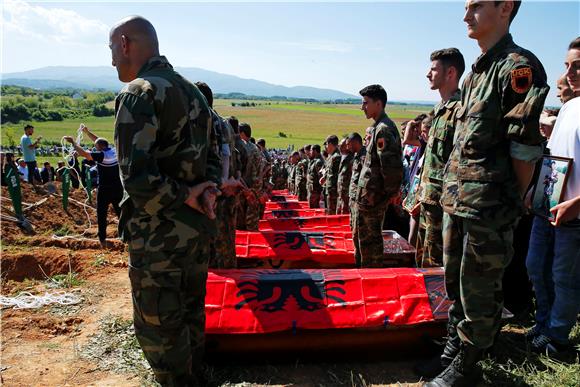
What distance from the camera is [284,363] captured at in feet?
10.0

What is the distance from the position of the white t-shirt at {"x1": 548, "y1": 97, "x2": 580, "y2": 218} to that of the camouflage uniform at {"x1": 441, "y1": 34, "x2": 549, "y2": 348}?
84cm

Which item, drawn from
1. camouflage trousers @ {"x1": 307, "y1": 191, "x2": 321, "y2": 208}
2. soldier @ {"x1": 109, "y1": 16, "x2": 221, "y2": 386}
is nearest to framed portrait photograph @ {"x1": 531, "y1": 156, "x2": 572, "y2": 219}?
soldier @ {"x1": 109, "y1": 16, "x2": 221, "y2": 386}

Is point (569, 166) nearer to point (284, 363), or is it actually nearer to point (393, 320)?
point (393, 320)

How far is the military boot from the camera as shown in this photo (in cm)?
247

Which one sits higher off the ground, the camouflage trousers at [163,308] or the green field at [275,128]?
the camouflage trousers at [163,308]

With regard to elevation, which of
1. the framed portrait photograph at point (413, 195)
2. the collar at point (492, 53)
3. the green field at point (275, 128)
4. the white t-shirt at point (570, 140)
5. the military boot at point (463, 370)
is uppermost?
the collar at point (492, 53)

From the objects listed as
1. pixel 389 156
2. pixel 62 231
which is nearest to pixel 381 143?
pixel 389 156

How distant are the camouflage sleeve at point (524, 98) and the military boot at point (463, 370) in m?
1.24

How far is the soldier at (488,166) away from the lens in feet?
7.16

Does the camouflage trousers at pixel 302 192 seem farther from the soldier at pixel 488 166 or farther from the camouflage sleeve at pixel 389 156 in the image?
the soldier at pixel 488 166

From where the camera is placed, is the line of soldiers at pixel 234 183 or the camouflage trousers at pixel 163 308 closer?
the camouflage trousers at pixel 163 308

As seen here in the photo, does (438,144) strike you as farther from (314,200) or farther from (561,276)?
(314,200)

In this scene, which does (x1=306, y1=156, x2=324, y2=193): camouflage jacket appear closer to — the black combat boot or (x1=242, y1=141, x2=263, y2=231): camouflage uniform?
(x1=242, y1=141, x2=263, y2=231): camouflage uniform

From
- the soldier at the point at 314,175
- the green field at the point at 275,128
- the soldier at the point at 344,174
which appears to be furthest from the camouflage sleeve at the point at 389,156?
the green field at the point at 275,128
